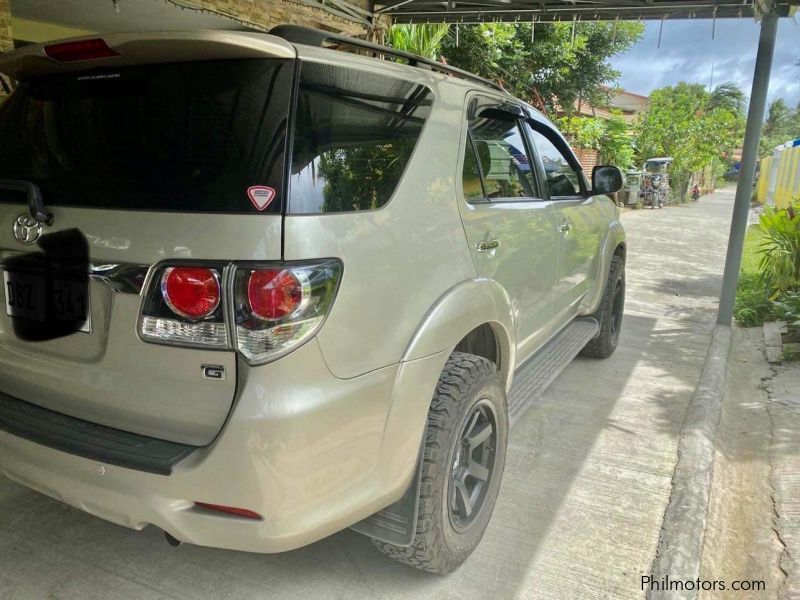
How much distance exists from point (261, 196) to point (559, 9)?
5.76 meters

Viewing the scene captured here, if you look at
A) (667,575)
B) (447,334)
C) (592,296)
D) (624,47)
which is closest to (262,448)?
(447,334)

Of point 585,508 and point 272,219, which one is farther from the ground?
point 272,219

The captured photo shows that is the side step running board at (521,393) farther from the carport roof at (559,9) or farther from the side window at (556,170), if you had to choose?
the carport roof at (559,9)

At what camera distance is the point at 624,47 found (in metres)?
18.1

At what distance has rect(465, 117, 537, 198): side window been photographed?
2596 millimetres

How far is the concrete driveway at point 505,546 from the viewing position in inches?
87.9

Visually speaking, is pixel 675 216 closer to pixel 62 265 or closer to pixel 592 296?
pixel 592 296

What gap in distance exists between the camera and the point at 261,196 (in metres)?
1.56

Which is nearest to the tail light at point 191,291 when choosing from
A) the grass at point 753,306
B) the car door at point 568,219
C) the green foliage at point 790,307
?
the car door at point 568,219

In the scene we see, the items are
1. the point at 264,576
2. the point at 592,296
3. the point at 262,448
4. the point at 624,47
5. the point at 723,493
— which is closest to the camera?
the point at 262,448

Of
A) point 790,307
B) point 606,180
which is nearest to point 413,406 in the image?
point 606,180

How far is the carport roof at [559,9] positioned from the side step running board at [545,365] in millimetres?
3159

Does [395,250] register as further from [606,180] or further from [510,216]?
[606,180]

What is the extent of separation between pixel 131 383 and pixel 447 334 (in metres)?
0.99
